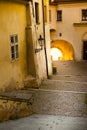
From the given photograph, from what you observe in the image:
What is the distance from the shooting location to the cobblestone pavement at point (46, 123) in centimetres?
1113

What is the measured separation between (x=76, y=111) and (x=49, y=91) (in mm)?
4228

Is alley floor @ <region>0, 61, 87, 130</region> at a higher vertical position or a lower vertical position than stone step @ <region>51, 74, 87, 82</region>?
higher

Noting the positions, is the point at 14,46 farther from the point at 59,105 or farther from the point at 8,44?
the point at 59,105

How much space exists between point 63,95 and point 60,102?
4.89 feet

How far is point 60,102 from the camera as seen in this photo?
16094mm

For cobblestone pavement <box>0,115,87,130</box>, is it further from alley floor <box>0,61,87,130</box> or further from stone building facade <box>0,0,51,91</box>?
stone building facade <box>0,0,51,91</box>

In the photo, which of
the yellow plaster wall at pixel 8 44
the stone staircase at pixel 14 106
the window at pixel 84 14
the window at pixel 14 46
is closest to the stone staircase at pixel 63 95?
the stone staircase at pixel 14 106

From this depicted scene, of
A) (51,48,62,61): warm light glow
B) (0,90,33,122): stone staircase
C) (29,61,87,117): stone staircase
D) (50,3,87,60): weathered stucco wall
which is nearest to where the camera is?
(0,90,33,122): stone staircase

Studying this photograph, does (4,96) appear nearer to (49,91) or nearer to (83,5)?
(49,91)

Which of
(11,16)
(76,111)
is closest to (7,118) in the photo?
(76,111)

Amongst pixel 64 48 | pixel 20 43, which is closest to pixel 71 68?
pixel 64 48

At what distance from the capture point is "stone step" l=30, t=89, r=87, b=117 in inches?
565

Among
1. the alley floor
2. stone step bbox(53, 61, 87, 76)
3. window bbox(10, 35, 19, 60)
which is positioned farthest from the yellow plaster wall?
stone step bbox(53, 61, 87, 76)

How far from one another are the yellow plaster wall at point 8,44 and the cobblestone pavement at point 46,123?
9.53ft
